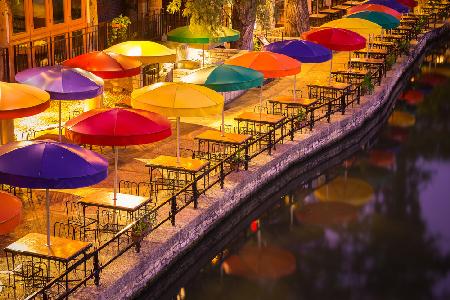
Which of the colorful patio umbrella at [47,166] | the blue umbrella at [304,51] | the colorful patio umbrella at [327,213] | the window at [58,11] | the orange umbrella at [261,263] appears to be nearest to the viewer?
the colorful patio umbrella at [47,166]

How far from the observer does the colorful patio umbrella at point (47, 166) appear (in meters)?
15.3

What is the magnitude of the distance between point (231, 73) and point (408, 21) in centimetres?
2779

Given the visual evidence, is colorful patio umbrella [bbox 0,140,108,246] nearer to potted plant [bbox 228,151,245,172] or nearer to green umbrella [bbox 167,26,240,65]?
potted plant [bbox 228,151,245,172]

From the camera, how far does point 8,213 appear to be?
42.8 feet

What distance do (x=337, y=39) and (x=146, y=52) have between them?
25.1ft

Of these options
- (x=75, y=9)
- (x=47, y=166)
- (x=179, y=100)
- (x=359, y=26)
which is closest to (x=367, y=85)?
(x=359, y=26)

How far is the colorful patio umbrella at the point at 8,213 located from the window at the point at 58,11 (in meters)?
15.8

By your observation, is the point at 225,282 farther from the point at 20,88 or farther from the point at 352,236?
the point at 20,88

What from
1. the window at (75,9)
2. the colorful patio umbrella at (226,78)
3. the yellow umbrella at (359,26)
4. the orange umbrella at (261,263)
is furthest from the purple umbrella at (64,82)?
the yellow umbrella at (359,26)

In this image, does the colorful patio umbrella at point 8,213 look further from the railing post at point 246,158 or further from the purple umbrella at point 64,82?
the railing post at point 246,158

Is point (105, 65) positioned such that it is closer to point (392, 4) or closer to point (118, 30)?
point (118, 30)

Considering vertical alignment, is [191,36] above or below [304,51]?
above

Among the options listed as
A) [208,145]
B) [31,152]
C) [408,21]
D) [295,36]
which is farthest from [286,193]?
[408,21]

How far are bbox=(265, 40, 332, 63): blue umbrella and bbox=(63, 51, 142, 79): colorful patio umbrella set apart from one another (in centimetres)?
594
